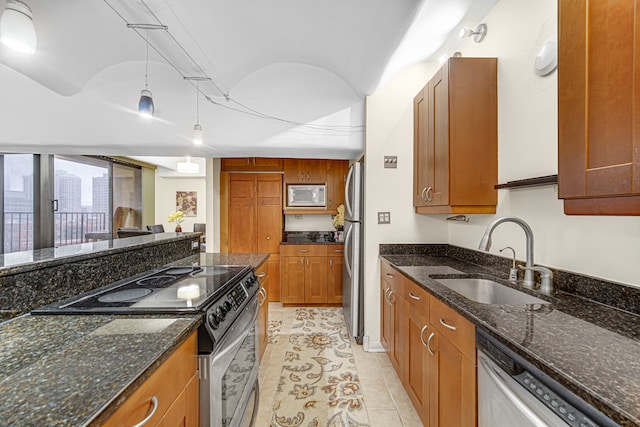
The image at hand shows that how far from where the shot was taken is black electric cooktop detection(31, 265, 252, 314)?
103 cm

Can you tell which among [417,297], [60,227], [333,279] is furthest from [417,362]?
[60,227]

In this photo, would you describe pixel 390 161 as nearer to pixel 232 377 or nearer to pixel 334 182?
pixel 334 182

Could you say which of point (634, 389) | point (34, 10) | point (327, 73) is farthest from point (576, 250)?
point (34, 10)

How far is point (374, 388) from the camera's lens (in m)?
2.00

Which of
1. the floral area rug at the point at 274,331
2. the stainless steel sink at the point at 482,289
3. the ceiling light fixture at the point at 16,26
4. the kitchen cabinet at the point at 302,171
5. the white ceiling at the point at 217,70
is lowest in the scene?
the floral area rug at the point at 274,331

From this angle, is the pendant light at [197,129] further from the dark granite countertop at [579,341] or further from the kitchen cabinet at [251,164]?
the dark granite countertop at [579,341]

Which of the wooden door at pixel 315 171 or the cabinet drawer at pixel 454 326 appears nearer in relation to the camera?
the cabinet drawer at pixel 454 326

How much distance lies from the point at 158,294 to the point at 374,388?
165 centimetres

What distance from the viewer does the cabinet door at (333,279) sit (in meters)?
3.76

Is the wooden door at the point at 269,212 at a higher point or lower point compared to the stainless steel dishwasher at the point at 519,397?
higher

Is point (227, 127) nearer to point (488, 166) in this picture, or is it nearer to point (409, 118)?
point (409, 118)

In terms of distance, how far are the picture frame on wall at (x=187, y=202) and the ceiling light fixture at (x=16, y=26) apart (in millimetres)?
→ 6247

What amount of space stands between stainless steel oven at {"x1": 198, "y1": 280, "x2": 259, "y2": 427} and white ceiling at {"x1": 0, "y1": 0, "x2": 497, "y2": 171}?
5.79 feet

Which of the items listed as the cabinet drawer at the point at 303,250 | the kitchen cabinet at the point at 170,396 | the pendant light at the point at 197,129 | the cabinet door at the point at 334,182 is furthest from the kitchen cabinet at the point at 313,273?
the kitchen cabinet at the point at 170,396
